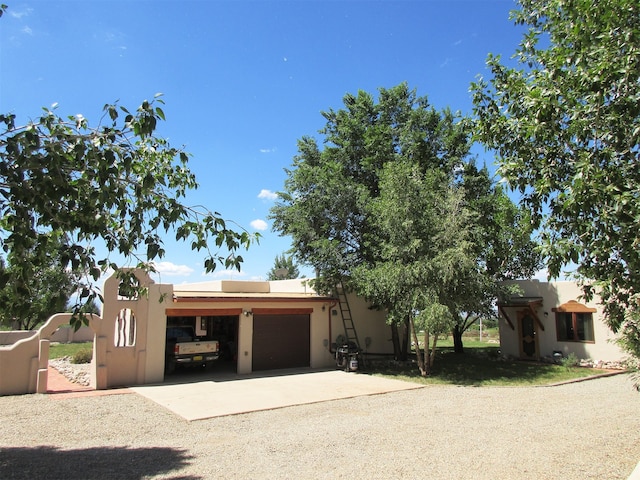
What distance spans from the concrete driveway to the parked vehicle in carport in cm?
61

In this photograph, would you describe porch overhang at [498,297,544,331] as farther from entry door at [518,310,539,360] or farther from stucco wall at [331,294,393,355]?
stucco wall at [331,294,393,355]

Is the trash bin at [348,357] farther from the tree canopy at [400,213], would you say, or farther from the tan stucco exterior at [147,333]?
the tree canopy at [400,213]

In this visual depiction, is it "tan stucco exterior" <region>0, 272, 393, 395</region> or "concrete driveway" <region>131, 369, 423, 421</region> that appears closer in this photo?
"concrete driveway" <region>131, 369, 423, 421</region>

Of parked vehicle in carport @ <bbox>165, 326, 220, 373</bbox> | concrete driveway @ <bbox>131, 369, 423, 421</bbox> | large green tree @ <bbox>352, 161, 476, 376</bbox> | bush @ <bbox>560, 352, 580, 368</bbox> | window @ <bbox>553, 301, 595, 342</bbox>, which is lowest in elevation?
concrete driveway @ <bbox>131, 369, 423, 421</bbox>

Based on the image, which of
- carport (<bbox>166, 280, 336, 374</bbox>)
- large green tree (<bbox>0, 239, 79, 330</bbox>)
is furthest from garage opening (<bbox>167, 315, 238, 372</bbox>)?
large green tree (<bbox>0, 239, 79, 330</bbox>)

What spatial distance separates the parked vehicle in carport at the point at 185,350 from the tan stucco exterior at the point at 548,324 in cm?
1360

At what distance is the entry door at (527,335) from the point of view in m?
20.6

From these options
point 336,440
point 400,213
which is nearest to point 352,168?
point 400,213

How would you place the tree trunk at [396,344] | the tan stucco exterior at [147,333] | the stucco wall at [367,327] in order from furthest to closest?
the tree trunk at [396,344] → the stucco wall at [367,327] → the tan stucco exterior at [147,333]

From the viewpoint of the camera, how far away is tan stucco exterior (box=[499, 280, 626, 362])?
1805cm

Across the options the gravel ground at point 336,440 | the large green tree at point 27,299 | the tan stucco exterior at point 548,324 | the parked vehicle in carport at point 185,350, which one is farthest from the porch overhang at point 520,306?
the large green tree at point 27,299

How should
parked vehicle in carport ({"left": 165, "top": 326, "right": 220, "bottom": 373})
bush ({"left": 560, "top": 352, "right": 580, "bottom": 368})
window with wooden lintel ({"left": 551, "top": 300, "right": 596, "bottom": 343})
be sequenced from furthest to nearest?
window with wooden lintel ({"left": 551, "top": 300, "right": 596, "bottom": 343}), bush ({"left": 560, "top": 352, "right": 580, "bottom": 368}), parked vehicle in carport ({"left": 165, "top": 326, "right": 220, "bottom": 373})

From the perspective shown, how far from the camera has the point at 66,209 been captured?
13.3ft

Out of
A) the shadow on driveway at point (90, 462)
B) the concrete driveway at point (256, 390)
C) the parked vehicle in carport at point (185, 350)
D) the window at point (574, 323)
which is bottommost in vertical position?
the concrete driveway at point (256, 390)
